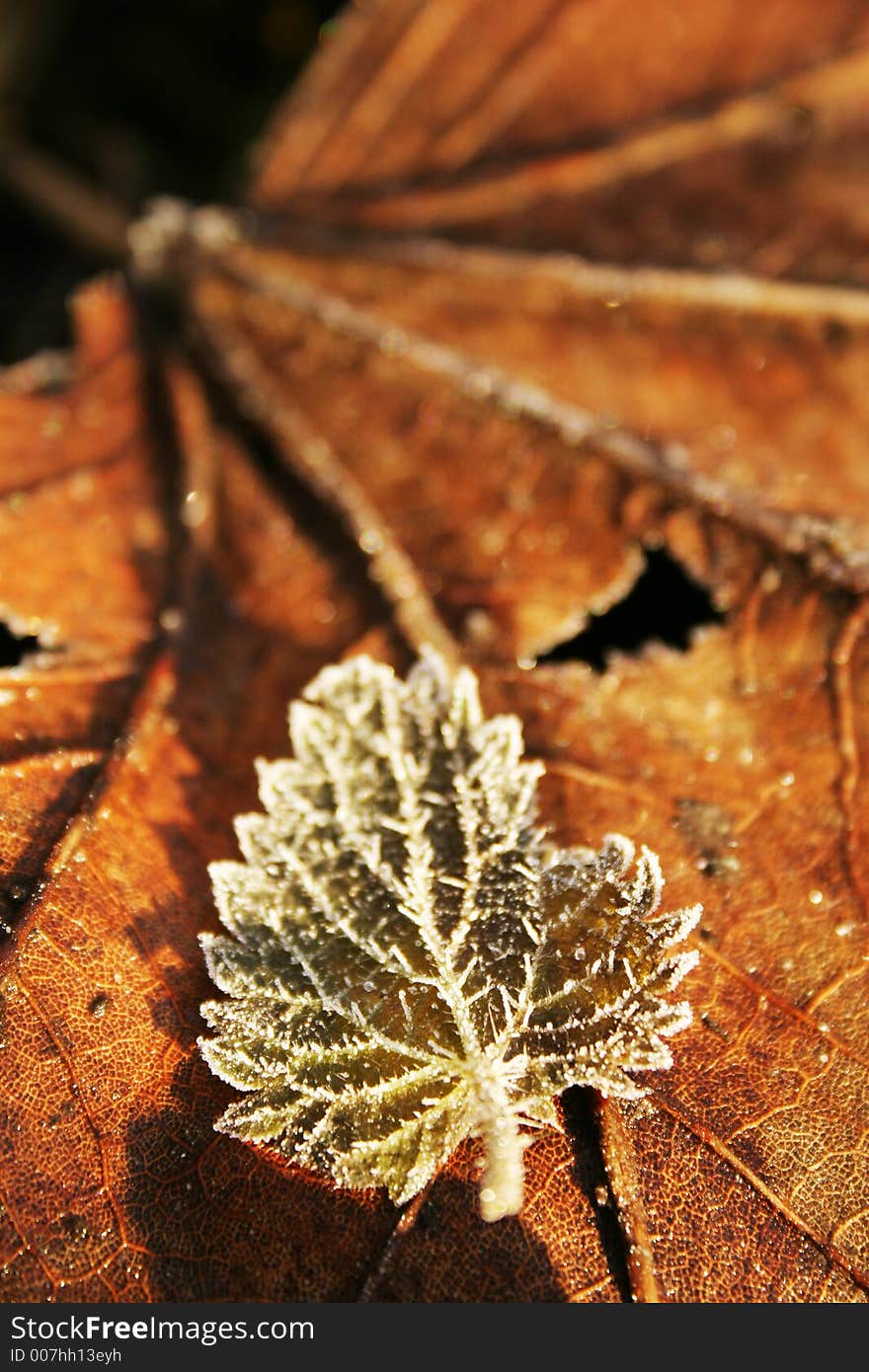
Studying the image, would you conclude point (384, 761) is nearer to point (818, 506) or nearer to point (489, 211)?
point (818, 506)

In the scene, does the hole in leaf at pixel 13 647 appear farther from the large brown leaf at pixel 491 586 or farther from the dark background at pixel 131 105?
the dark background at pixel 131 105

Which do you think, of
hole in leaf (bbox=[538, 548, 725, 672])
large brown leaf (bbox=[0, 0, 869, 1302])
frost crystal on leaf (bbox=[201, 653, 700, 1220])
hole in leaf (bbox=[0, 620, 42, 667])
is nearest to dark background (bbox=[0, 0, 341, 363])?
large brown leaf (bbox=[0, 0, 869, 1302])

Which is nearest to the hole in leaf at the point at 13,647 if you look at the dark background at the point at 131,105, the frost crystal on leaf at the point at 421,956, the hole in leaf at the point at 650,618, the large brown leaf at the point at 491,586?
the large brown leaf at the point at 491,586

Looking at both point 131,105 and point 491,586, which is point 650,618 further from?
point 131,105

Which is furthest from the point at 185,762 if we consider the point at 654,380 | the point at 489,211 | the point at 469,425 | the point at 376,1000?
the point at 489,211

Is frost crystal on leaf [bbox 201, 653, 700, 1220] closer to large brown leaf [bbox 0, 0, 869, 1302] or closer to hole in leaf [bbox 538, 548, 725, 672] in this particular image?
large brown leaf [bbox 0, 0, 869, 1302]

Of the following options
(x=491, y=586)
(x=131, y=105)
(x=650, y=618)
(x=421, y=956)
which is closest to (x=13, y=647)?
(x=491, y=586)
